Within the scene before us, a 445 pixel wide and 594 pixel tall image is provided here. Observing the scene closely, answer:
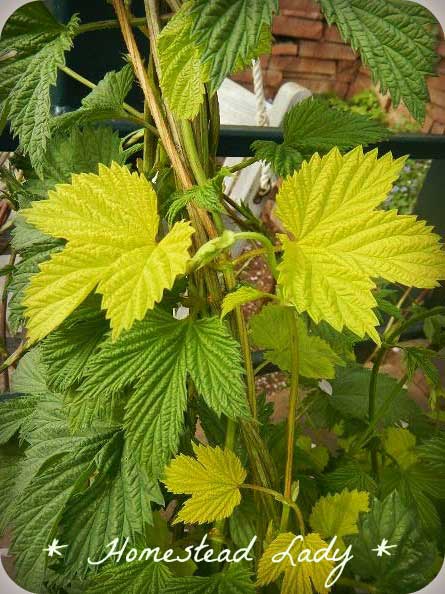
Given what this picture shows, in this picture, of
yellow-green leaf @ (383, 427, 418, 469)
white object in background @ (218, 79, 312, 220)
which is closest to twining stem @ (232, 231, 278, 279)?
yellow-green leaf @ (383, 427, 418, 469)

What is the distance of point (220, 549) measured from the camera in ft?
1.39

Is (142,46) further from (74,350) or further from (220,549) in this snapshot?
(220,549)

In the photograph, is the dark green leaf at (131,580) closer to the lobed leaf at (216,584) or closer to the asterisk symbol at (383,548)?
the lobed leaf at (216,584)

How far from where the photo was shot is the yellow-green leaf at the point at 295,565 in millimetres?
371

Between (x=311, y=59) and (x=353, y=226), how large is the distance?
2762mm

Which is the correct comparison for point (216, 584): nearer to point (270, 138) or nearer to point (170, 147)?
point (170, 147)

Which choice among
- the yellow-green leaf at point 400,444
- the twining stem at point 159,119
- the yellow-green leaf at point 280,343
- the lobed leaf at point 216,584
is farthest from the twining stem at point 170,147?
the yellow-green leaf at point 400,444

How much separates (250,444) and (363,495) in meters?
0.13

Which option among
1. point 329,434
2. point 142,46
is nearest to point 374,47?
point 142,46

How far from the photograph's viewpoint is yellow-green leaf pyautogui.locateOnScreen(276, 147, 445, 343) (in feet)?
0.97

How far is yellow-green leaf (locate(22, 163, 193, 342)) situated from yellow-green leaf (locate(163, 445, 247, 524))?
136 millimetres

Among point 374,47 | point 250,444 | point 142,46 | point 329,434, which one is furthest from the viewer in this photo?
point 329,434

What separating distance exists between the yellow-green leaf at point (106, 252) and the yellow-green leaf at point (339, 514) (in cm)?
26

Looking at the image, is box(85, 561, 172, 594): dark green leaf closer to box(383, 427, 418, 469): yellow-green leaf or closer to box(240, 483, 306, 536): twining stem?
box(240, 483, 306, 536): twining stem
